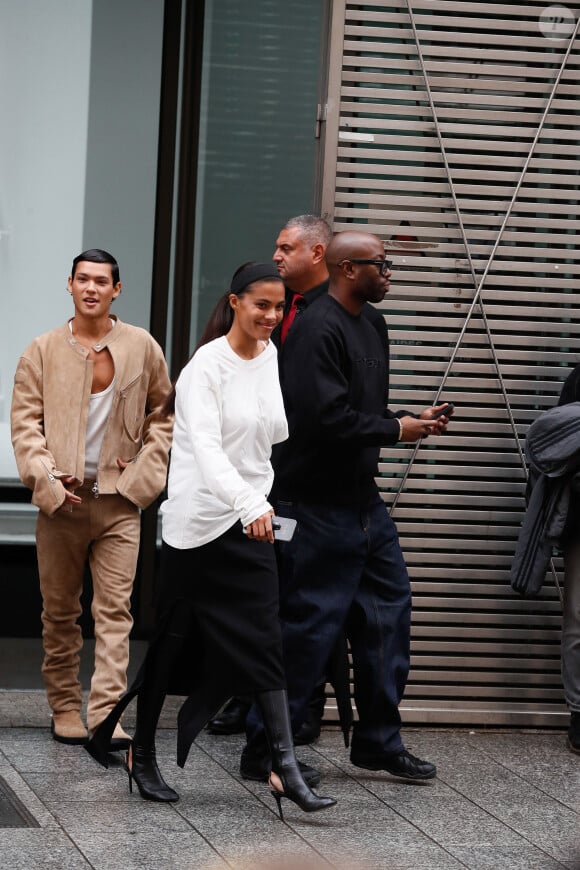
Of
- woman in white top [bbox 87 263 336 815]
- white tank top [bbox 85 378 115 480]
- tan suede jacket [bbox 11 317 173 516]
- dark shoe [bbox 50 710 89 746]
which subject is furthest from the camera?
dark shoe [bbox 50 710 89 746]

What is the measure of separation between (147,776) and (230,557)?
0.91 metres

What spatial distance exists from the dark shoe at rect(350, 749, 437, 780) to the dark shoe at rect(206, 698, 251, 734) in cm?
84

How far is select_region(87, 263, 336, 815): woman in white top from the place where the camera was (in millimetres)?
5504

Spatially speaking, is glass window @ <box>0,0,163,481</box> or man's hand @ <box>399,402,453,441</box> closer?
man's hand @ <box>399,402,453,441</box>

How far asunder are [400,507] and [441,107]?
1837 millimetres

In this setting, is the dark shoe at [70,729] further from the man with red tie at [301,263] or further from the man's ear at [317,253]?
the man's ear at [317,253]

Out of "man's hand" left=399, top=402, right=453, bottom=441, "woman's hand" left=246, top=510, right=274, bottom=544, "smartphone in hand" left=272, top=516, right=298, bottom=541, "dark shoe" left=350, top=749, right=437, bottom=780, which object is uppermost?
"man's hand" left=399, top=402, right=453, bottom=441

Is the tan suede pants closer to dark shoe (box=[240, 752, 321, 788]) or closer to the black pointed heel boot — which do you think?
dark shoe (box=[240, 752, 321, 788])

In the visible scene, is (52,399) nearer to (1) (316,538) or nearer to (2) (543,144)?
(1) (316,538)

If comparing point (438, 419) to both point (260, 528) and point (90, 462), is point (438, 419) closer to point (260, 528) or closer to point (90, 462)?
point (260, 528)

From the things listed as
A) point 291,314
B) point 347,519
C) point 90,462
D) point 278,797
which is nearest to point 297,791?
point 278,797

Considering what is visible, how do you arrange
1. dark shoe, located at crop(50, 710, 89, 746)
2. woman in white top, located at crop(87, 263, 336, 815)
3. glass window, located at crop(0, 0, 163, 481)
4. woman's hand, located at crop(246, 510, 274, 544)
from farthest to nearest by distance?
glass window, located at crop(0, 0, 163, 481), dark shoe, located at crop(50, 710, 89, 746), woman in white top, located at crop(87, 263, 336, 815), woman's hand, located at crop(246, 510, 274, 544)

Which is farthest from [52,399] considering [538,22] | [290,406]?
[538,22]

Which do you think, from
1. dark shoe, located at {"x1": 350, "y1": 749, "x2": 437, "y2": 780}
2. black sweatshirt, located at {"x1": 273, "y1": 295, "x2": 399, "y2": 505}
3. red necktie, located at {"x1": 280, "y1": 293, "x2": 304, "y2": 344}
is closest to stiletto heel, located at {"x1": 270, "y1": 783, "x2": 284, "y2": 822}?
dark shoe, located at {"x1": 350, "y1": 749, "x2": 437, "y2": 780}
